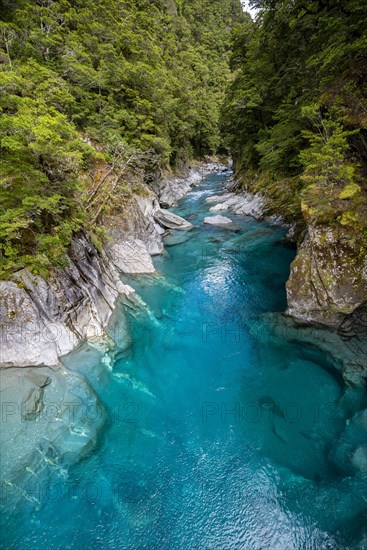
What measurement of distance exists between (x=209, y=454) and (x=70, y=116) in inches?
713

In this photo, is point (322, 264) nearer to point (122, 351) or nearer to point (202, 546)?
point (122, 351)

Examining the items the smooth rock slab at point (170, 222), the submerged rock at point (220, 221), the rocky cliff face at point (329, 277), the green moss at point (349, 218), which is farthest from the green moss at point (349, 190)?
the smooth rock slab at point (170, 222)

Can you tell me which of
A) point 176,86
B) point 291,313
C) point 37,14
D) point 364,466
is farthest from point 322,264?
point 176,86

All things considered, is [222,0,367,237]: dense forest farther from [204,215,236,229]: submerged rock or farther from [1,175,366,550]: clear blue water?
[1,175,366,550]: clear blue water

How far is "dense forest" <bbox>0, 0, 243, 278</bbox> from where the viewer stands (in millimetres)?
8344

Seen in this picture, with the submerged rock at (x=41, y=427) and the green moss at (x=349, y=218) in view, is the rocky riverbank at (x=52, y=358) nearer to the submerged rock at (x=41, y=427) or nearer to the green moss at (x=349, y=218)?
the submerged rock at (x=41, y=427)

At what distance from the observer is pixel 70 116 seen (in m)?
16.1

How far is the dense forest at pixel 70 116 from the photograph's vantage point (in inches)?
328

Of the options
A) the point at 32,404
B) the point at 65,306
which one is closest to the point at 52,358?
the point at 32,404

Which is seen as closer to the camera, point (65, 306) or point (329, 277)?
point (65, 306)

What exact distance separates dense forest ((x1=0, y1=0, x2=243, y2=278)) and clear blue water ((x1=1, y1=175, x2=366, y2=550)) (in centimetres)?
481

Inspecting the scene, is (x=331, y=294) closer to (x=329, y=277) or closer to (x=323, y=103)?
(x=329, y=277)

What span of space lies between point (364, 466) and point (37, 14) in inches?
1066

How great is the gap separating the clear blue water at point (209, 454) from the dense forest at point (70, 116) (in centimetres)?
481
